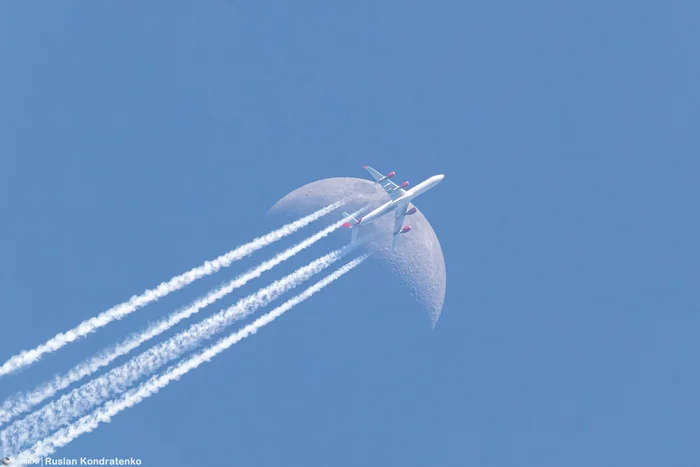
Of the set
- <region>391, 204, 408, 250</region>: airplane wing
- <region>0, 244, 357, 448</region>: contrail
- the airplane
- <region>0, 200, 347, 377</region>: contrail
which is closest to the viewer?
<region>0, 244, 357, 448</region>: contrail

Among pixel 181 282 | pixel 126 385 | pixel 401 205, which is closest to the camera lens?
pixel 126 385

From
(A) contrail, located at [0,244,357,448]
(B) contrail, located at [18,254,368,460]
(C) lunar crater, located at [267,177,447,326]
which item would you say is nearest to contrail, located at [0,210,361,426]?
(A) contrail, located at [0,244,357,448]

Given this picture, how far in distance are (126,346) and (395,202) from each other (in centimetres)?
4733

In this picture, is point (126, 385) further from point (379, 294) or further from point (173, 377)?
point (379, 294)

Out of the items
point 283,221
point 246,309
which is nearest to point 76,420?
point 246,309

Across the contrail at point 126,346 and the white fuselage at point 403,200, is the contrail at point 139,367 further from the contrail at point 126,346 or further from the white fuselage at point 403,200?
the white fuselage at point 403,200

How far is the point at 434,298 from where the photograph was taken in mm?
172500

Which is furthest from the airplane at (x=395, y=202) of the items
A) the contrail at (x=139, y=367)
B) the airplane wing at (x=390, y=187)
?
the contrail at (x=139, y=367)

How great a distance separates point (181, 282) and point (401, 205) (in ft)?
117

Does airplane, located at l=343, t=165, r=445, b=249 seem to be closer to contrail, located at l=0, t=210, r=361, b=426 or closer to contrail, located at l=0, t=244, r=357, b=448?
contrail, located at l=0, t=244, r=357, b=448

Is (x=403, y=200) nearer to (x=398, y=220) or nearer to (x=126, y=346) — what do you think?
(x=398, y=220)

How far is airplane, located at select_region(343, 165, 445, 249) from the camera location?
169 meters

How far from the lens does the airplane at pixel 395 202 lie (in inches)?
6639

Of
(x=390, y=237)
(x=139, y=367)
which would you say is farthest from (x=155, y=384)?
(x=390, y=237)
